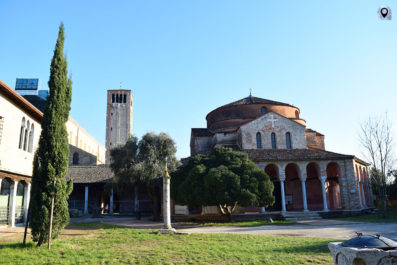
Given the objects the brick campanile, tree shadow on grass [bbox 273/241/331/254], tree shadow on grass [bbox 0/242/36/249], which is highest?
the brick campanile

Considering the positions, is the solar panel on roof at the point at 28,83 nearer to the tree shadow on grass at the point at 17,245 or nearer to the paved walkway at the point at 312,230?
the paved walkway at the point at 312,230

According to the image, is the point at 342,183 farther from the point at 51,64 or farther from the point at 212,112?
the point at 51,64

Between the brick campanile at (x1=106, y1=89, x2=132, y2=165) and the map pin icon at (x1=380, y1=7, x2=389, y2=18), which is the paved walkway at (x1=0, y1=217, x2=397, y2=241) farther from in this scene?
the brick campanile at (x1=106, y1=89, x2=132, y2=165)

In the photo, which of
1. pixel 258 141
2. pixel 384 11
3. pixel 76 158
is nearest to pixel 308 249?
pixel 384 11

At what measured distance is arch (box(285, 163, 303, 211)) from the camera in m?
28.7

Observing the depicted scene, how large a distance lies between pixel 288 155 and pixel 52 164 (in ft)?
67.2

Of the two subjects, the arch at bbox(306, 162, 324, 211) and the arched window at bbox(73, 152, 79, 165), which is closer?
the arch at bbox(306, 162, 324, 211)

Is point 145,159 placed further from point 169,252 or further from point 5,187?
point 169,252

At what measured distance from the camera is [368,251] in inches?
164

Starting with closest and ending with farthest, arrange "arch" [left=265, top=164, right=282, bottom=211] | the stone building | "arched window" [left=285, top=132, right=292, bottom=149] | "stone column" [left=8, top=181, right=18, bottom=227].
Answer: "stone column" [left=8, top=181, right=18, bottom=227], the stone building, "arch" [left=265, top=164, right=282, bottom=211], "arched window" [left=285, top=132, right=292, bottom=149]

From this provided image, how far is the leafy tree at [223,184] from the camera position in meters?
18.9

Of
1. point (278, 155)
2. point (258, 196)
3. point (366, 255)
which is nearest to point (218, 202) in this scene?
point (258, 196)

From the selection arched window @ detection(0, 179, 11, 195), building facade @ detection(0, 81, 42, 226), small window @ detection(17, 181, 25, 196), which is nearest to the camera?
building facade @ detection(0, 81, 42, 226)

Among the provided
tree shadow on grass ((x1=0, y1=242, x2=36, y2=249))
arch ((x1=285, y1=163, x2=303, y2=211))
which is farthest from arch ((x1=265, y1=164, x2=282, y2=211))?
tree shadow on grass ((x1=0, y1=242, x2=36, y2=249))
